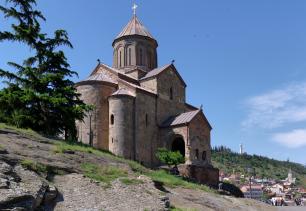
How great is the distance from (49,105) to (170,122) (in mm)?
10328

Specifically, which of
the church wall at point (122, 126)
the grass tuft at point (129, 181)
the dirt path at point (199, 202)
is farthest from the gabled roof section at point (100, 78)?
the grass tuft at point (129, 181)

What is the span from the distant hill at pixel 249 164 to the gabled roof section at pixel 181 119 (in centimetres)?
6695

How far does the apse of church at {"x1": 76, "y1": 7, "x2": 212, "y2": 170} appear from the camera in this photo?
27484 millimetres

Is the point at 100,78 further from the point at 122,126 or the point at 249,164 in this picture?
the point at 249,164

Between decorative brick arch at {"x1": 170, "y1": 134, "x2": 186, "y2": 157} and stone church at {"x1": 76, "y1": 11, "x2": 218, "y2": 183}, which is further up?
stone church at {"x1": 76, "y1": 11, "x2": 218, "y2": 183}

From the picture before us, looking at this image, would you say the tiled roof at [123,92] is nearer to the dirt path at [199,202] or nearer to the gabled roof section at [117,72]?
the gabled roof section at [117,72]

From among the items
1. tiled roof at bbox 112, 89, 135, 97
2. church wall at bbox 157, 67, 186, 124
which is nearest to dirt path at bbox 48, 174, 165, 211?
tiled roof at bbox 112, 89, 135, 97

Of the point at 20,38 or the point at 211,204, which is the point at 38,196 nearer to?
the point at 211,204

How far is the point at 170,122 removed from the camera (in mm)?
29594

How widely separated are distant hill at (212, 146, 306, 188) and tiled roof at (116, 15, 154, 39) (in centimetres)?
6511

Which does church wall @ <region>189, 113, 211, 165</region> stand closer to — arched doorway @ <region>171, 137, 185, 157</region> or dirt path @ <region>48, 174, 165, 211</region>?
arched doorway @ <region>171, 137, 185, 157</region>

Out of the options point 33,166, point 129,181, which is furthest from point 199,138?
point 33,166

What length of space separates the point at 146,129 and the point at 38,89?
→ 8807 mm

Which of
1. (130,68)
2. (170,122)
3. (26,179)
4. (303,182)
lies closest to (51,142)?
(26,179)
